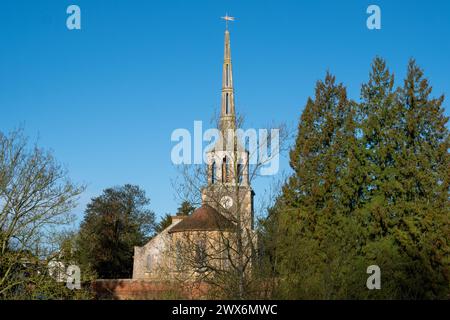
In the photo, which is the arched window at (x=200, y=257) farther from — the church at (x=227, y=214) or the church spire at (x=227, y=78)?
the church spire at (x=227, y=78)

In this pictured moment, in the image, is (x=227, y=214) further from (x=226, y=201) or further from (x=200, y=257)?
(x=200, y=257)

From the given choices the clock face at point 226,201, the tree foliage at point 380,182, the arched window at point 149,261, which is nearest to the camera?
the clock face at point 226,201

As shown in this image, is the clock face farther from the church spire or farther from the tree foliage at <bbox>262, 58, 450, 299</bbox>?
the church spire

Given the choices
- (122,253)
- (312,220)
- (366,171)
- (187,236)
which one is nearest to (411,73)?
(366,171)

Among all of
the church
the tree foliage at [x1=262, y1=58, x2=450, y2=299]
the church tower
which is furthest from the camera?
the tree foliage at [x1=262, y1=58, x2=450, y2=299]

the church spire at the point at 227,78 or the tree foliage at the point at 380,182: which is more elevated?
the church spire at the point at 227,78

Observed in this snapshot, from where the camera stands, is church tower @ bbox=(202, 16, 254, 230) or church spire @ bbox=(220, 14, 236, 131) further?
church spire @ bbox=(220, 14, 236, 131)

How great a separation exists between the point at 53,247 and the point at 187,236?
5.80 metres

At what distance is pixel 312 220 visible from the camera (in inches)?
1312

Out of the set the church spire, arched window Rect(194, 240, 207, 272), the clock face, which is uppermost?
the church spire

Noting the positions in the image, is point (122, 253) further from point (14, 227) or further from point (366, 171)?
point (14, 227)

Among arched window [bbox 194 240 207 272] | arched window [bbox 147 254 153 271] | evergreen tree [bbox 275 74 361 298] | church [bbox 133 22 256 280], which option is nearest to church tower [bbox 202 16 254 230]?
church [bbox 133 22 256 280]

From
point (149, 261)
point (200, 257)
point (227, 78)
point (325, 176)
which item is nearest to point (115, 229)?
point (149, 261)

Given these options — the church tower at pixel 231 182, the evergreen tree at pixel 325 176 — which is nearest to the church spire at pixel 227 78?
the evergreen tree at pixel 325 176
